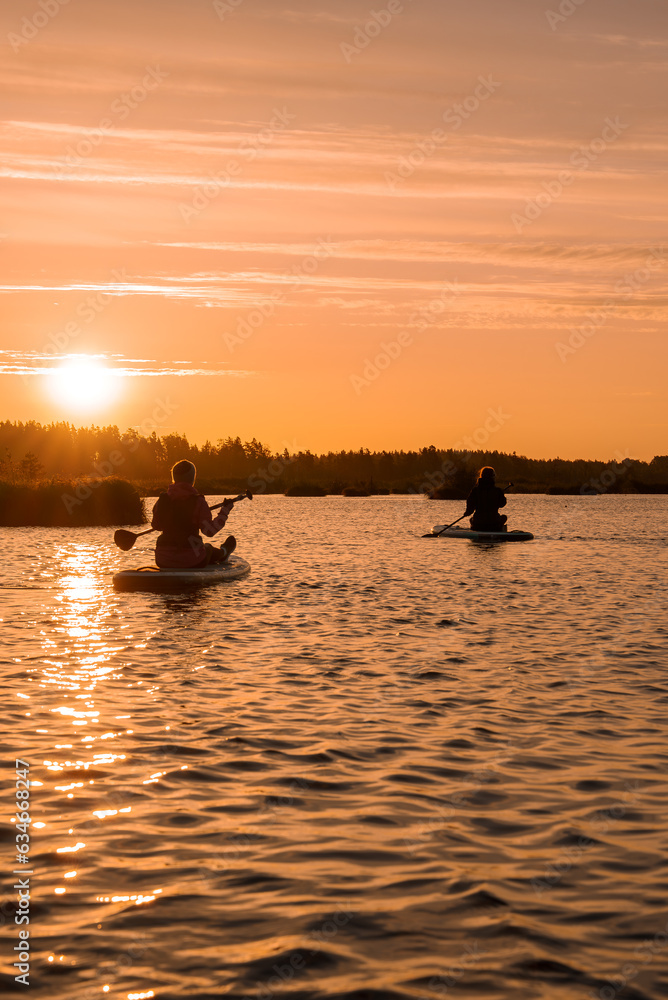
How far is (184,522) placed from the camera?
18.4 meters

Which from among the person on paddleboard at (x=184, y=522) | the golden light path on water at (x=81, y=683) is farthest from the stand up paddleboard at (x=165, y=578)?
the golden light path on water at (x=81, y=683)

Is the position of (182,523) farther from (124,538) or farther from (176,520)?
(124,538)

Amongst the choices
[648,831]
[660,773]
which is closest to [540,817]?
[648,831]

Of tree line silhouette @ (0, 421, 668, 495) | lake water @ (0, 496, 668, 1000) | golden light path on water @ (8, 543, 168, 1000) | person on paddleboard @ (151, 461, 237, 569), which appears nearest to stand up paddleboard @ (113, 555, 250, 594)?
person on paddleboard @ (151, 461, 237, 569)

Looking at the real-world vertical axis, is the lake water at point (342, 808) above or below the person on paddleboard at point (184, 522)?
below

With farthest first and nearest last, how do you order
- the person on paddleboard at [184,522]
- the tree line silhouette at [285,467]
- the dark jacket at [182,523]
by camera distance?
the tree line silhouette at [285,467] < the dark jacket at [182,523] < the person on paddleboard at [184,522]

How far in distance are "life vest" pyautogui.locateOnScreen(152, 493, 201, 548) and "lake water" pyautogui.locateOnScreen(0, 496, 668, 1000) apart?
3408mm

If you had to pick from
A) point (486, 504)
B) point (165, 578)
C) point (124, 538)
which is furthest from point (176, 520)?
point (486, 504)

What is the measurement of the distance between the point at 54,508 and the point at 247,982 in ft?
137

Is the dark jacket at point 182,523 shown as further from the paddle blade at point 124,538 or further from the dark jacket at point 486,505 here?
the dark jacket at point 486,505

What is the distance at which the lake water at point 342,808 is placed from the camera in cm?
445

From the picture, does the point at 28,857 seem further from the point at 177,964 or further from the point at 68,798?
the point at 177,964

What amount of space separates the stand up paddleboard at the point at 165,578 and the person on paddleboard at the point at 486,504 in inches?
465

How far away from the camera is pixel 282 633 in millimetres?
14094
